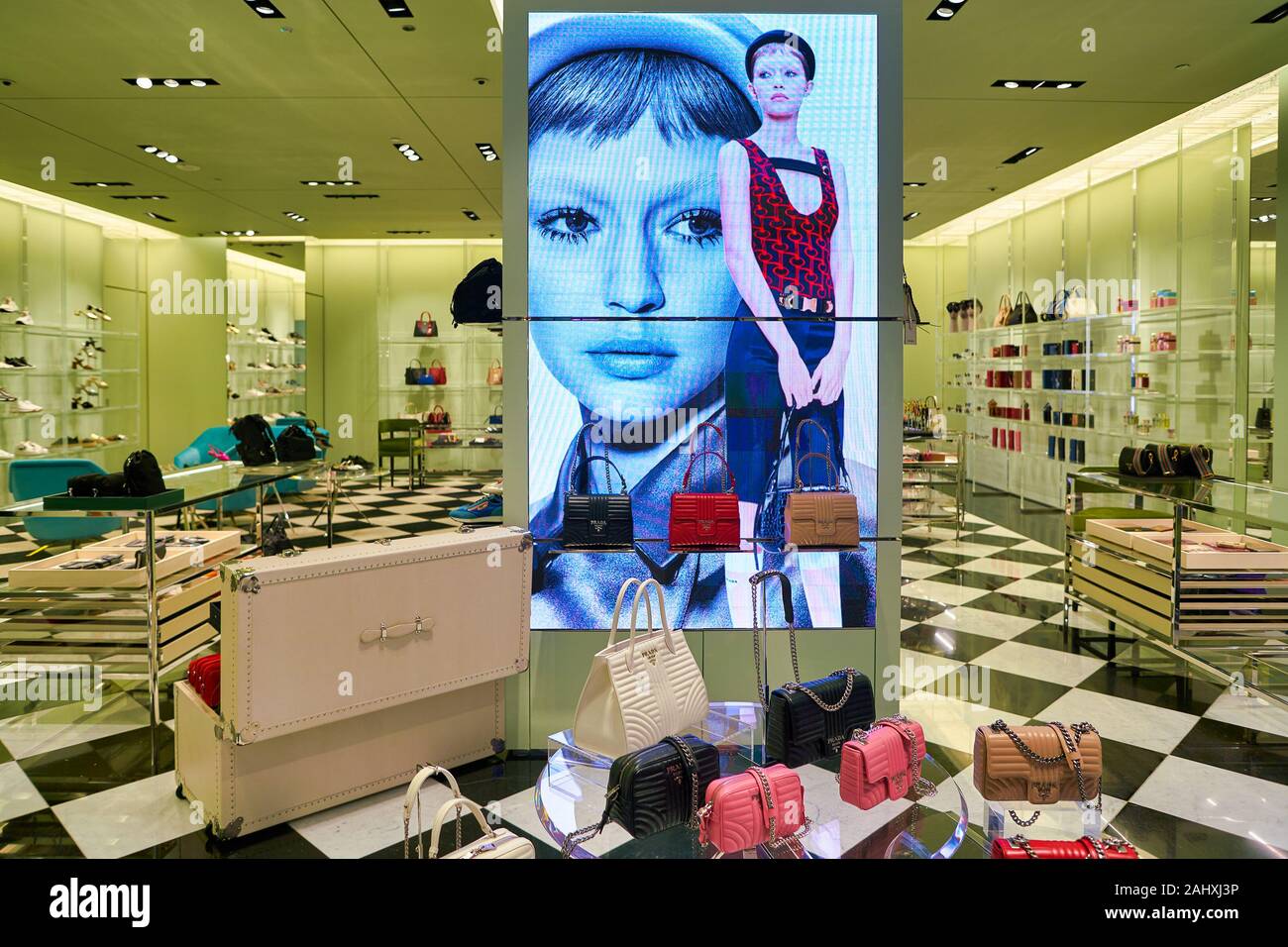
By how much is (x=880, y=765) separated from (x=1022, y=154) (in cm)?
815

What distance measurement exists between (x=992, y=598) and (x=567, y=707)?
3753 millimetres

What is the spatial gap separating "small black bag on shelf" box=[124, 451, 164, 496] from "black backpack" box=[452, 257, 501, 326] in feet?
4.70

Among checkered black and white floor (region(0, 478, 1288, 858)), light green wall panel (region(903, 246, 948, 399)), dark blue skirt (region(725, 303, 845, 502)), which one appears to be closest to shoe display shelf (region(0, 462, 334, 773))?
checkered black and white floor (region(0, 478, 1288, 858))

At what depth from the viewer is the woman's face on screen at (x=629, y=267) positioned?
3.55 meters

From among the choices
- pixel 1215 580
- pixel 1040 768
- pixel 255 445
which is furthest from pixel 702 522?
pixel 255 445

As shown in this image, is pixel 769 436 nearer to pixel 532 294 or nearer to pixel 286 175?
pixel 532 294

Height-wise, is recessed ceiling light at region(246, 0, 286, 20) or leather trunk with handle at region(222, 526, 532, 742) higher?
recessed ceiling light at region(246, 0, 286, 20)

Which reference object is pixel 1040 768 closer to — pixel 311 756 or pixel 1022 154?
pixel 311 756

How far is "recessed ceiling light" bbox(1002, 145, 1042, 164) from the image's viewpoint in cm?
853

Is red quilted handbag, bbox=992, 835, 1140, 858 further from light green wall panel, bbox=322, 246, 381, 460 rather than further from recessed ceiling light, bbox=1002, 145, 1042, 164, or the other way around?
light green wall panel, bbox=322, 246, 381, 460

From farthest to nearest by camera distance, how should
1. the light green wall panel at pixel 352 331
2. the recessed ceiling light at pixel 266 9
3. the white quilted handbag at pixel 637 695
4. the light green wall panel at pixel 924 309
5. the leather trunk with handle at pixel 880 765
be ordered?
the light green wall panel at pixel 924 309
the light green wall panel at pixel 352 331
the recessed ceiling light at pixel 266 9
the white quilted handbag at pixel 637 695
the leather trunk with handle at pixel 880 765

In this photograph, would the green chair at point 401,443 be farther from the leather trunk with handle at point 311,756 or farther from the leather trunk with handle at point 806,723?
the leather trunk with handle at point 806,723

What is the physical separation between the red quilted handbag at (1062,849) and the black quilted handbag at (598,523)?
5.92 feet

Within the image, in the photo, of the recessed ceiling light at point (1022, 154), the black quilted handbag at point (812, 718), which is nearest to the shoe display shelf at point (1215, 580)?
the black quilted handbag at point (812, 718)
